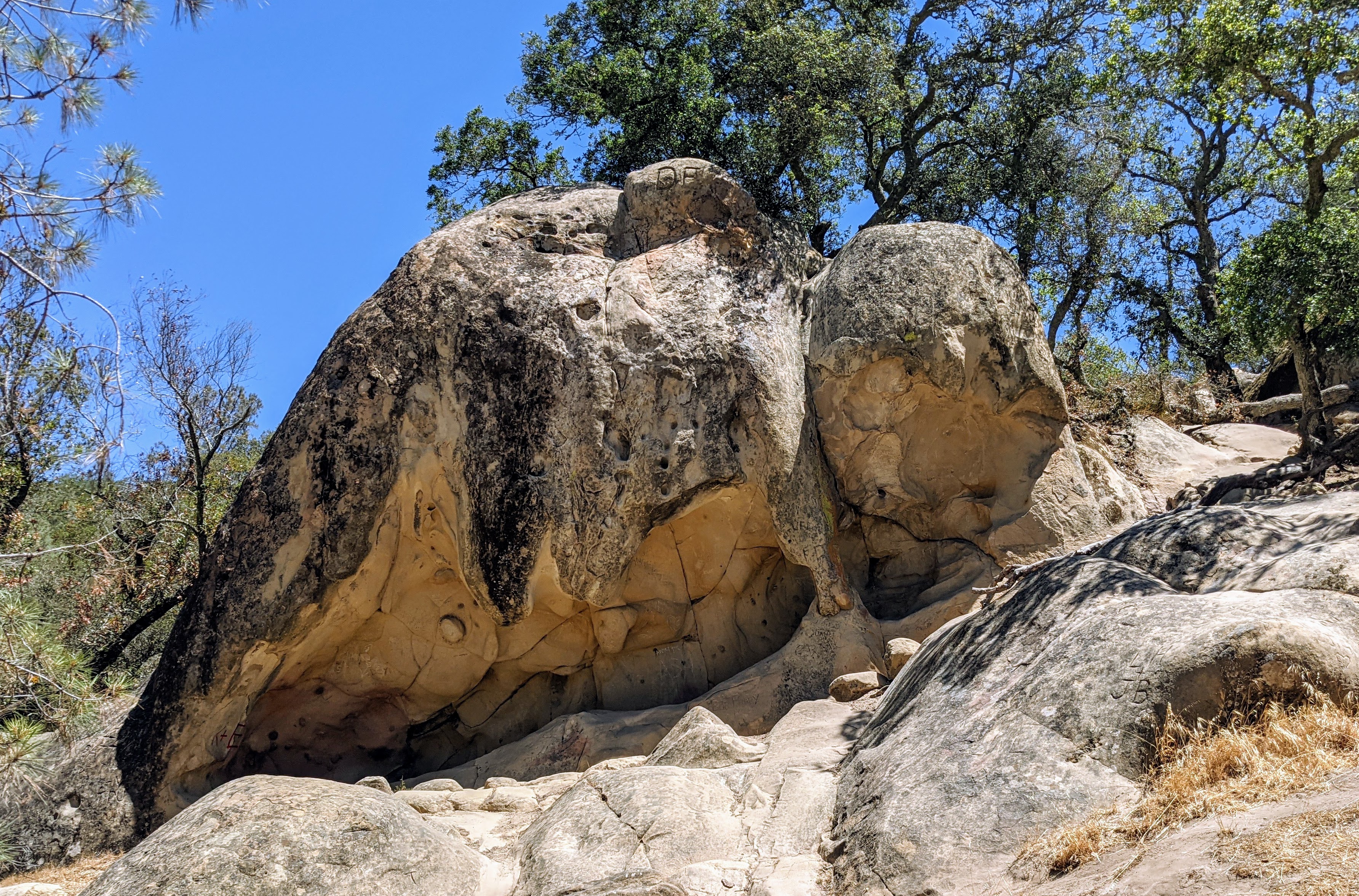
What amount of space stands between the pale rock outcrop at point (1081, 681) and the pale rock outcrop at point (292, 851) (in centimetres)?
235

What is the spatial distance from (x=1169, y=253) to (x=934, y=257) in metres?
10.5

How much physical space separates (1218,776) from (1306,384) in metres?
5.71

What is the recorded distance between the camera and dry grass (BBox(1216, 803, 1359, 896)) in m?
3.44

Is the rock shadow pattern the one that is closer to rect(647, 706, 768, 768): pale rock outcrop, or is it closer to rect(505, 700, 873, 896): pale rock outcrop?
rect(647, 706, 768, 768): pale rock outcrop

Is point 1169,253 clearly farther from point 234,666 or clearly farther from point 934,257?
point 234,666

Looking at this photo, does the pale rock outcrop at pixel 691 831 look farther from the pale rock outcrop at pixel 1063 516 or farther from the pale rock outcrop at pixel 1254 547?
the pale rock outcrop at pixel 1063 516

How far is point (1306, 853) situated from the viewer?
3631mm

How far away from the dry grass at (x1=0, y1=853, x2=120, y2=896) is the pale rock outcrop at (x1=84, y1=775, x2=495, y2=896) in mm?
2282

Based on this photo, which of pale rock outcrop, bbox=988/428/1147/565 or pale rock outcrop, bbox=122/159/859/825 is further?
pale rock outcrop, bbox=988/428/1147/565

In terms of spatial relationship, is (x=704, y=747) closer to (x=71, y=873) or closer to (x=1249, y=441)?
(x=71, y=873)

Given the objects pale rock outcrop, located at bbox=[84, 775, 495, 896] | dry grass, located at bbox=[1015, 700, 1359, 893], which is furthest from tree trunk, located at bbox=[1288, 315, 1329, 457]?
pale rock outcrop, located at bbox=[84, 775, 495, 896]

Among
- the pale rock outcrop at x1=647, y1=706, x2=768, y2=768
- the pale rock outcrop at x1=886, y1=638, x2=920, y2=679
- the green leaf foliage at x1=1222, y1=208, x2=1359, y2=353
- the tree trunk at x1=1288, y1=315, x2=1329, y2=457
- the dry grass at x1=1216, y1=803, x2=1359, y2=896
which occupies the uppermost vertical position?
the green leaf foliage at x1=1222, y1=208, x2=1359, y2=353

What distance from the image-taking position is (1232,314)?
9375 mm

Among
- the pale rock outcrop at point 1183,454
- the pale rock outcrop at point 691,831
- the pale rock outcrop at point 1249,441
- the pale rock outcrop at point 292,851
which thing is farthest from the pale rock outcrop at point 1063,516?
the pale rock outcrop at point 292,851
